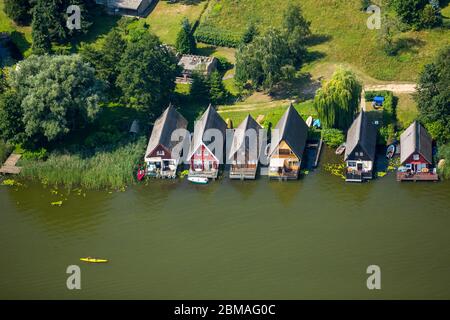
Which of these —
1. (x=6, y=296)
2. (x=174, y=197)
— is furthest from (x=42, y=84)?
(x=6, y=296)

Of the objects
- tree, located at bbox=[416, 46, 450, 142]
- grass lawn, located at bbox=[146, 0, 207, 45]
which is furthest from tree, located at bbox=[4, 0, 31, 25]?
tree, located at bbox=[416, 46, 450, 142]

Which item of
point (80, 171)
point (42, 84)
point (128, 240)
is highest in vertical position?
point (42, 84)

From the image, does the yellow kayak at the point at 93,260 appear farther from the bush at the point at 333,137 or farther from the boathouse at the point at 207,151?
the bush at the point at 333,137

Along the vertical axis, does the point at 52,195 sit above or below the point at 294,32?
below

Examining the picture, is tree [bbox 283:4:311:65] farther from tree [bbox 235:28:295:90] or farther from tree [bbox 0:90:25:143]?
tree [bbox 0:90:25:143]

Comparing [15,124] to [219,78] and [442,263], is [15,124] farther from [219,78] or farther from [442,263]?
[442,263]

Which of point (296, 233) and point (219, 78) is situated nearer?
point (296, 233)
